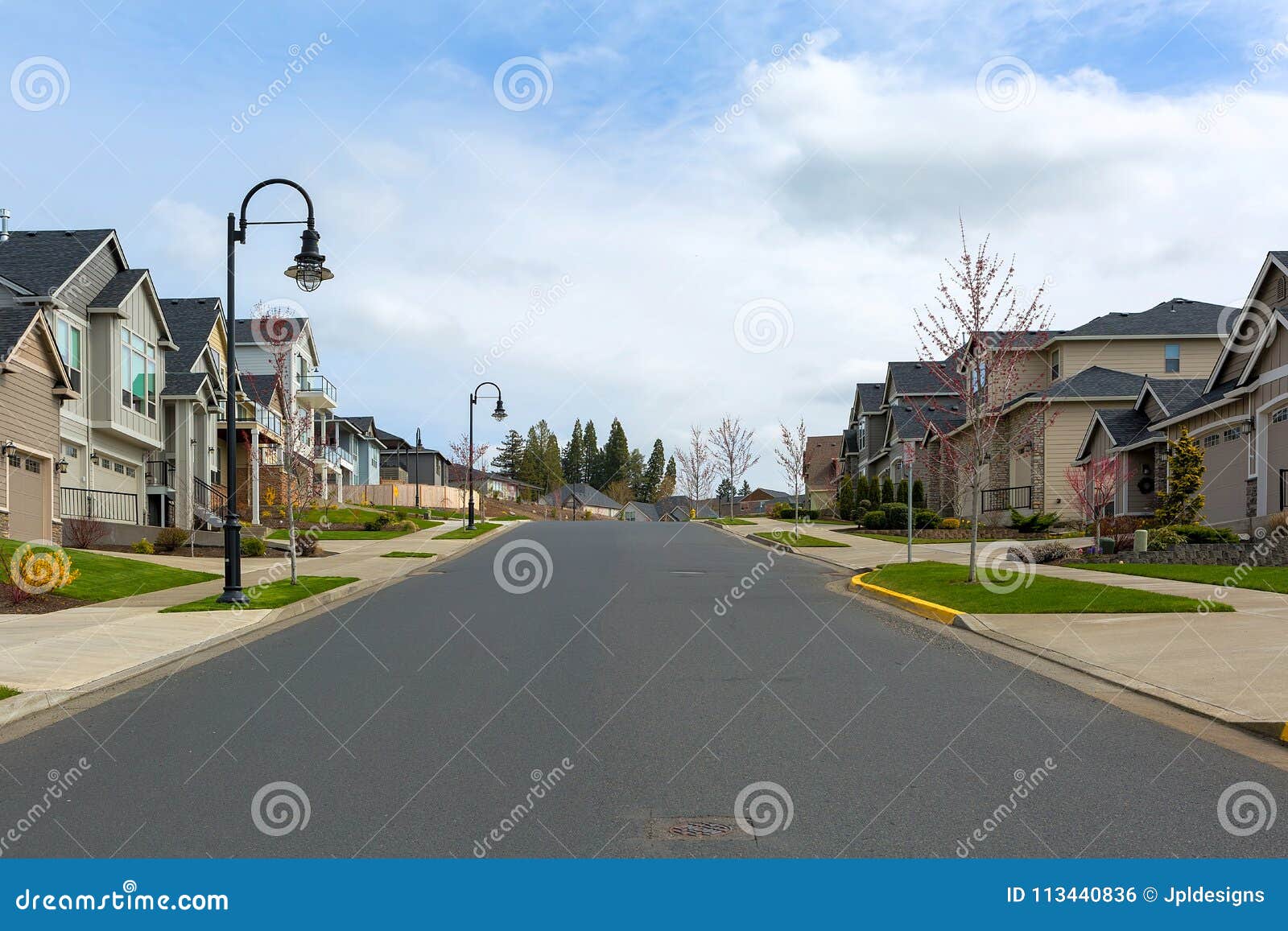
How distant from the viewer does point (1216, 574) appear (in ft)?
59.4

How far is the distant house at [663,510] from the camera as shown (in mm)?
103625

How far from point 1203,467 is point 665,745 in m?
23.4

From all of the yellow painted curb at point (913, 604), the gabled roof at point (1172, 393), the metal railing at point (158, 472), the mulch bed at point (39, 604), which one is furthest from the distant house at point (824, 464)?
the mulch bed at point (39, 604)

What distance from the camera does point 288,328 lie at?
42.4 metres

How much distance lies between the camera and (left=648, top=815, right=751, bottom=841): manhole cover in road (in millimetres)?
5301

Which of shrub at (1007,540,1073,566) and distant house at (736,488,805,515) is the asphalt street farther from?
→ distant house at (736,488,805,515)

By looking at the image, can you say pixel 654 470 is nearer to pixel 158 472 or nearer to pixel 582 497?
pixel 582 497

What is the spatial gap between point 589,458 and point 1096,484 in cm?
11077

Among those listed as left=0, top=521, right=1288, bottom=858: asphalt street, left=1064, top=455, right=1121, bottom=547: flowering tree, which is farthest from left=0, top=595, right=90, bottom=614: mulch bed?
left=1064, top=455, right=1121, bottom=547: flowering tree

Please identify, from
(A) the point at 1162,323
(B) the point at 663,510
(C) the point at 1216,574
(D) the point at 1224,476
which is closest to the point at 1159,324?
(A) the point at 1162,323

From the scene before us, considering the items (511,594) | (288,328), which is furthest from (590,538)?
(511,594)

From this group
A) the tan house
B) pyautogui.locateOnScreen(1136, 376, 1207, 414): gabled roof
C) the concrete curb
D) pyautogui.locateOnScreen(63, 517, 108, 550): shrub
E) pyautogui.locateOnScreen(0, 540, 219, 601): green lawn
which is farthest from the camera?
pyautogui.locateOnScreen(1136, 376, 1207, 414): gabled roof

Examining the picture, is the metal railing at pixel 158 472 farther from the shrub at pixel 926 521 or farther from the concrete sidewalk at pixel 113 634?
the shrub at pixel 926 521

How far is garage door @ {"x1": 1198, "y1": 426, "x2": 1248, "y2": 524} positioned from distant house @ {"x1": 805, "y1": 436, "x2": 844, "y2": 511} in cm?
5041
